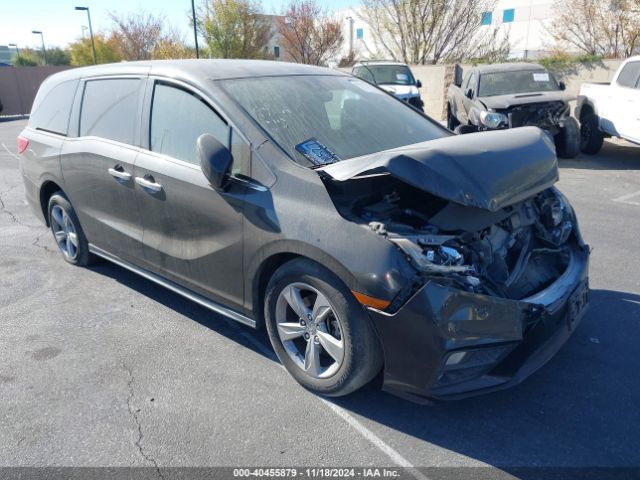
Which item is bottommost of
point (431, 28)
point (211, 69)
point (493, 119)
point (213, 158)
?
point (493, 119)

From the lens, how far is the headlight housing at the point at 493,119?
9.30m

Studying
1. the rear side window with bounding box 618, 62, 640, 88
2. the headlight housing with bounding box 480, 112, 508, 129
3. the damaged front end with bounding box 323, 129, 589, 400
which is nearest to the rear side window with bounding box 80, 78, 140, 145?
the damaged front end with bounding box 323, 129, 589, 400

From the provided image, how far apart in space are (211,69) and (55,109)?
6.95ft

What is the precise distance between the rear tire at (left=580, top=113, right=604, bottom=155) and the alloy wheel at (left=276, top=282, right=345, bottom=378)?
9.47 m

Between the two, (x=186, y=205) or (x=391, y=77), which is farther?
(x=391, y=77)

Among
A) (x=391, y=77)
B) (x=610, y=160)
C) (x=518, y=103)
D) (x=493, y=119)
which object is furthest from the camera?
(x=391, y=77)

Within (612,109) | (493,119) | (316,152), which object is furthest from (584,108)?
(316,152)

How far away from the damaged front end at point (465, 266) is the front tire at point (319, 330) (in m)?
0.14

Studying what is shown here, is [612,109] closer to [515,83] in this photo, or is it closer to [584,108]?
[584,108]

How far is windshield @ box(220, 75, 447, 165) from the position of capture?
3.25 m

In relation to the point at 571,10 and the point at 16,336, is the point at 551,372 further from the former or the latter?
the point at 571,10

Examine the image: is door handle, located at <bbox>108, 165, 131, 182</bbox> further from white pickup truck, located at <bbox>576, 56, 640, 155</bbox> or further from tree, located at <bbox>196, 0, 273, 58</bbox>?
tree, located at <bbox>196, 0, 273, 58</bbox>

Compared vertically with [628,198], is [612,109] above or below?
above

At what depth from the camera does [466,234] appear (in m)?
2.86
